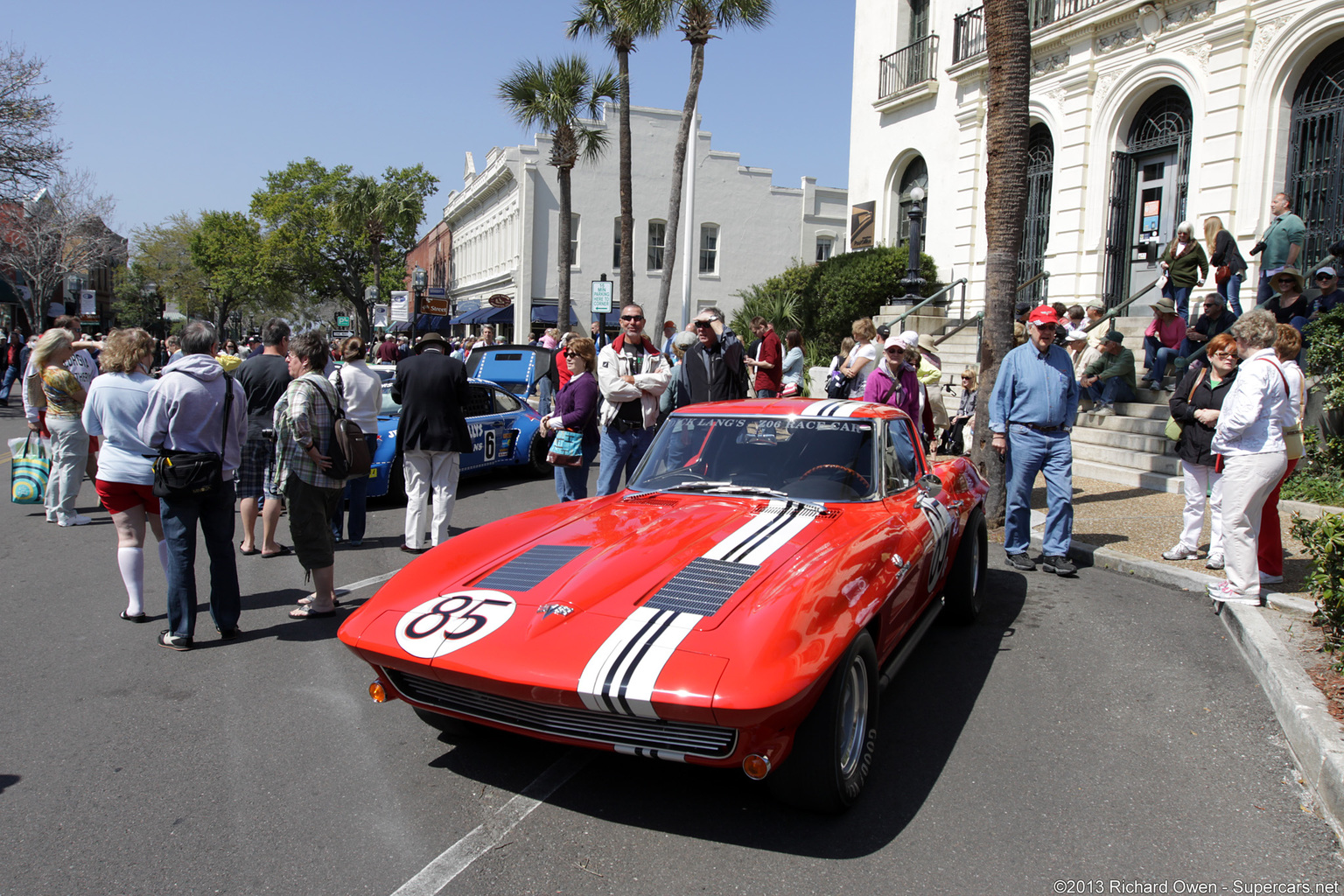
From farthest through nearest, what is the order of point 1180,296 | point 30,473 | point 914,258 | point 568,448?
1. point 914,258
2. point 1180,296
3. point 30,473
4. point 568,448

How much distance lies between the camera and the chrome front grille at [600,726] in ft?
9.45

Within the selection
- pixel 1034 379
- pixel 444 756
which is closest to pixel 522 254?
pixel 1034 379

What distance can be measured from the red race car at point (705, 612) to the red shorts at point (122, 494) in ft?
8.00

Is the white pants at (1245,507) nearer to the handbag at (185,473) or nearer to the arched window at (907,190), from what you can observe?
the handbag at (185,473)

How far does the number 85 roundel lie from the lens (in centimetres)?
315

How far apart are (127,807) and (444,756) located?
3.71 feet

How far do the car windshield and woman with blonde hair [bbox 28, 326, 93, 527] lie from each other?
21.3ft

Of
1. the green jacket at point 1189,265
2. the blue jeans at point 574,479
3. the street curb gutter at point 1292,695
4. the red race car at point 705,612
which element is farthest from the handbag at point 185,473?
the green jacket at point 1189,265

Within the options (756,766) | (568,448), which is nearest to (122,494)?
(568,448)

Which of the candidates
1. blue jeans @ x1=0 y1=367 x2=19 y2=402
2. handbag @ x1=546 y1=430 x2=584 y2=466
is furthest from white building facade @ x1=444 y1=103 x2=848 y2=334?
handbag @ x1=546 y1=430 x2=584 y2=466

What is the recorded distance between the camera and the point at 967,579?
Answer: 5.33 meters

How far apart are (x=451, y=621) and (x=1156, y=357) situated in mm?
11445

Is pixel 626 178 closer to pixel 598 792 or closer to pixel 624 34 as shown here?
pixel 624 34

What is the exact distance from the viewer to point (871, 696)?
3379mm
